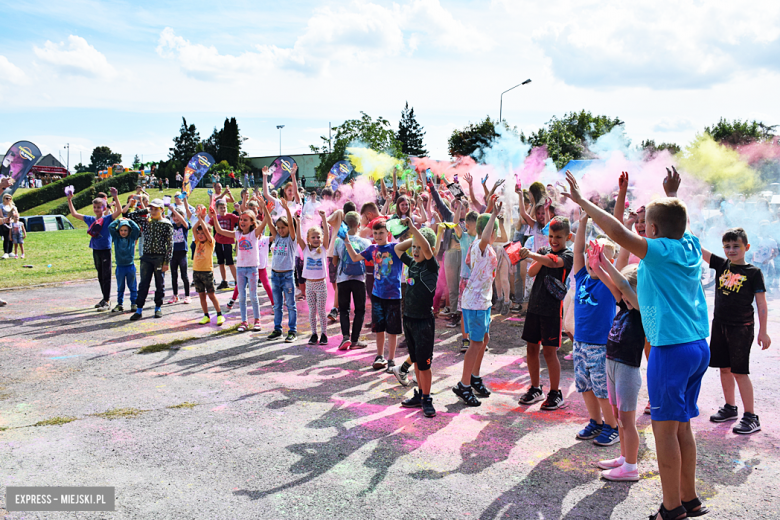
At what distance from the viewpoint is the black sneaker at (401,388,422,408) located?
522cm

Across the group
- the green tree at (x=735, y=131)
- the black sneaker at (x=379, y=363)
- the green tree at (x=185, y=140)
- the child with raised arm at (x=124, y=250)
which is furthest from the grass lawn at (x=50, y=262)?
the green tree at (x=185, y=140)

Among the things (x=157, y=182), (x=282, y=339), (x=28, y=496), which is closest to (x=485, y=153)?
(x=282, y=339)

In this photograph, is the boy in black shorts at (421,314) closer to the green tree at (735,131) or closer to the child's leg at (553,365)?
the child's leg at (553,365)

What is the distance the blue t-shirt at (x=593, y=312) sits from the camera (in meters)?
4.30

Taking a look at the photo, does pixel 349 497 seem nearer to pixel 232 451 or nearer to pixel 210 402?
pixel 232 451

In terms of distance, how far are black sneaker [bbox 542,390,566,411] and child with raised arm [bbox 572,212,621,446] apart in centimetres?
66

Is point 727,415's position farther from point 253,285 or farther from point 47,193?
point 47,193

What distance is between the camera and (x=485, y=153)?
1411 cm

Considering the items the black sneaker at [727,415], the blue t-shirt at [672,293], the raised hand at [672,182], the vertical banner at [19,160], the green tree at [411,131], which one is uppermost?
the green tree at [411,131]

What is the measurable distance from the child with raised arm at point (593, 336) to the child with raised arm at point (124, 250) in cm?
799

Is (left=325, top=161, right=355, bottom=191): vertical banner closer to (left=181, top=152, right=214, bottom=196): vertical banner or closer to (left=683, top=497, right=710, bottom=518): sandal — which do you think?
(left=181, top=152, right=214, bottom=196): vertical banner

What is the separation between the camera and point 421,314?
5148mm

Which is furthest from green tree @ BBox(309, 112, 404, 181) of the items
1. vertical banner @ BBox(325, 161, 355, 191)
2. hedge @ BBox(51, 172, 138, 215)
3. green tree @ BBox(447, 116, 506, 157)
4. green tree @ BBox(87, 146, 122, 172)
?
green tree @ BBox(87, 146, 122, 172)

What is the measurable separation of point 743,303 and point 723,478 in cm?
164
